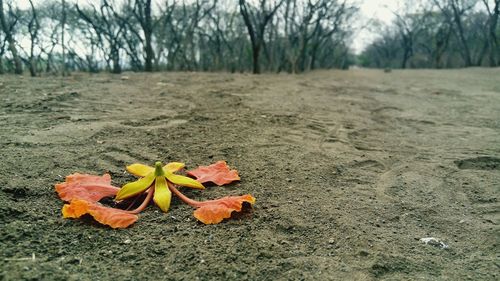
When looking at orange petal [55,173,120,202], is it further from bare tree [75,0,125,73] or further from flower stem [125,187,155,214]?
bare tree [75,0,125,73]

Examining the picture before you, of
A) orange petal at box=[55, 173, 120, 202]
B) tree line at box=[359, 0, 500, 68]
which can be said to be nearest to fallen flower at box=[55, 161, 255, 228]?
orange petal at box=[55, 173, 120, 202]

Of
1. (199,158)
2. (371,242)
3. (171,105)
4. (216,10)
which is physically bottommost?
(371,242)

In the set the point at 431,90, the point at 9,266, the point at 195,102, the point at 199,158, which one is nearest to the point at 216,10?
the point at 431,90

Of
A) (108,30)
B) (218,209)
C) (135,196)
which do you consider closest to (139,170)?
(135,196)

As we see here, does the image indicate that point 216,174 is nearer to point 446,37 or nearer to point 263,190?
point 263,190

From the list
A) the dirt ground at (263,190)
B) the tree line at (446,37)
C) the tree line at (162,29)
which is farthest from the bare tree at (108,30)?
the tree line at (446,37)

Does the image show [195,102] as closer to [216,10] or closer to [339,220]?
[339,220]
